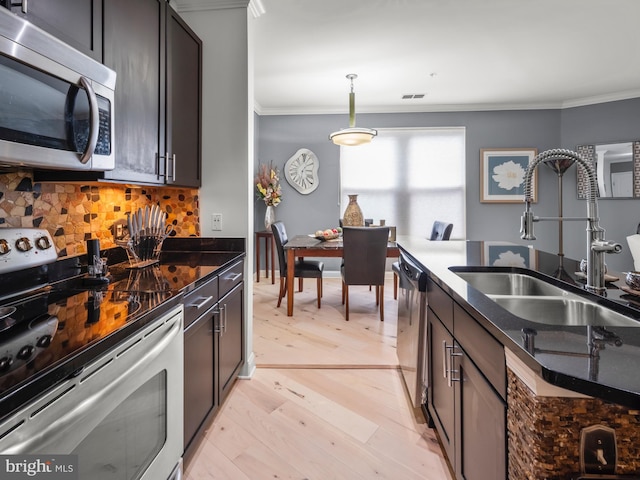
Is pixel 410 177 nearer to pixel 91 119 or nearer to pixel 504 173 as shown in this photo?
pixel 504 173

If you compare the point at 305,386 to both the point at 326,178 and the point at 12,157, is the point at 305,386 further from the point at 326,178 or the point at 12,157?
the point at 326,178

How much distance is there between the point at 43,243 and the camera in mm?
1390

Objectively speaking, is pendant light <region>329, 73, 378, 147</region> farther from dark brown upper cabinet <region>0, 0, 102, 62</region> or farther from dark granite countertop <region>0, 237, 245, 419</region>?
dark brown upper cabinet <region>0, 0, 102, 62</region>

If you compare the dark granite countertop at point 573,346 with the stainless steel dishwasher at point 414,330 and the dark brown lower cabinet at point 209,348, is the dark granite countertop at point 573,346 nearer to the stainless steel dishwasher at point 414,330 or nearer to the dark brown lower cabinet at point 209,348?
the stainless steel dishwasher at point 414,330

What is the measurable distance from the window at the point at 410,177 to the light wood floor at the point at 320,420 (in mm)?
2781

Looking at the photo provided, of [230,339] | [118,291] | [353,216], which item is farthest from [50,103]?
[353,216]

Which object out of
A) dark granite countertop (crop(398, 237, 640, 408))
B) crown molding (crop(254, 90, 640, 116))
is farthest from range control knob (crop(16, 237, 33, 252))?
crown molding (crop(254, 90, 640, 116))

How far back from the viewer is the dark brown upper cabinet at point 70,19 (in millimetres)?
1035

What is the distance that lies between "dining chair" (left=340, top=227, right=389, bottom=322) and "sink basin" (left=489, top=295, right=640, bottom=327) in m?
2.01

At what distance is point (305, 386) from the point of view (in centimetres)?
228

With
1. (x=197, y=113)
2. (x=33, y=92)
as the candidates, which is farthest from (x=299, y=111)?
(x=33, y=92)

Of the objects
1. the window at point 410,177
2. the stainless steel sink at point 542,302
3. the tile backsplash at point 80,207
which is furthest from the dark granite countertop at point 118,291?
the window at point 410,177

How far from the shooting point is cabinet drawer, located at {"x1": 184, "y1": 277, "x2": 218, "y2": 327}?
1.44 m

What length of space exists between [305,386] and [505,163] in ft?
15.5
